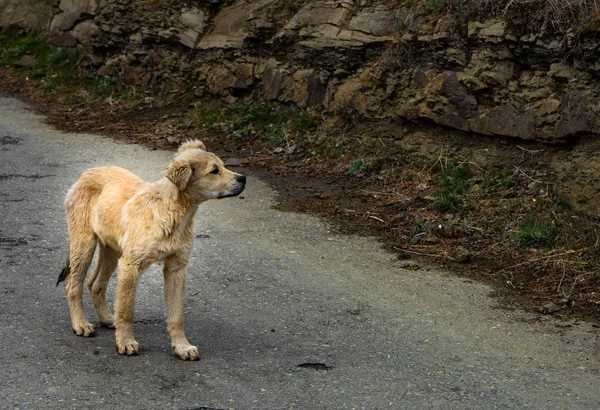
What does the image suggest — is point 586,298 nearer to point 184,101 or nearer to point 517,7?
point 517,7

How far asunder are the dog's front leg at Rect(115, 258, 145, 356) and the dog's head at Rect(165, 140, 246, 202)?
2.25ft

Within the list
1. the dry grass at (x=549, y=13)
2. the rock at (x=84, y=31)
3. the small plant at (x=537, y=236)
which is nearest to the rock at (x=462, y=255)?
the small plant at (x=537, y=236)

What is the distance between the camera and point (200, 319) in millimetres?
7602

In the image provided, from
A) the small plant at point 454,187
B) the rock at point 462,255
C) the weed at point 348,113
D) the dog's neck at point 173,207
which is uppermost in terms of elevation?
the dog's neck at point 173,207

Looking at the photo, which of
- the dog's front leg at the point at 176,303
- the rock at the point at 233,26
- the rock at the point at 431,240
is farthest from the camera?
the rock at the point at 233,26

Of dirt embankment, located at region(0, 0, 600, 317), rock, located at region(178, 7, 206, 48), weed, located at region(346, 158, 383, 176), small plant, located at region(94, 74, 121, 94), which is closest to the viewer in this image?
dirt embankment, located at region(0, 0, 600, 317)

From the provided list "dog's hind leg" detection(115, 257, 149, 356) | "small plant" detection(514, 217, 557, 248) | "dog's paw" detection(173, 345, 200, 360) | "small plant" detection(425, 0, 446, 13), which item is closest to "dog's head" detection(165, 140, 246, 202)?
"dog's hind leg" detection(115, 257, 149, 356)

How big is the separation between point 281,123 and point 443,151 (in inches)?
126

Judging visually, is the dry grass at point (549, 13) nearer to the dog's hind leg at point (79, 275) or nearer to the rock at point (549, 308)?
the rock at point (549, 308)

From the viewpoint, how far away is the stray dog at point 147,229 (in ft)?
21.6

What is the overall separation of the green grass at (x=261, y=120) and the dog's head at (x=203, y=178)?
22.0 ft

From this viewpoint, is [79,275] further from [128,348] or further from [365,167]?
[365,167]

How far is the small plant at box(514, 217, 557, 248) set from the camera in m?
9.27

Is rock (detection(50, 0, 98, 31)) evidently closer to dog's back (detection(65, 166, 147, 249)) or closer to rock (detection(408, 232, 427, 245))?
rock (detection(408, 232, 427, 245))
